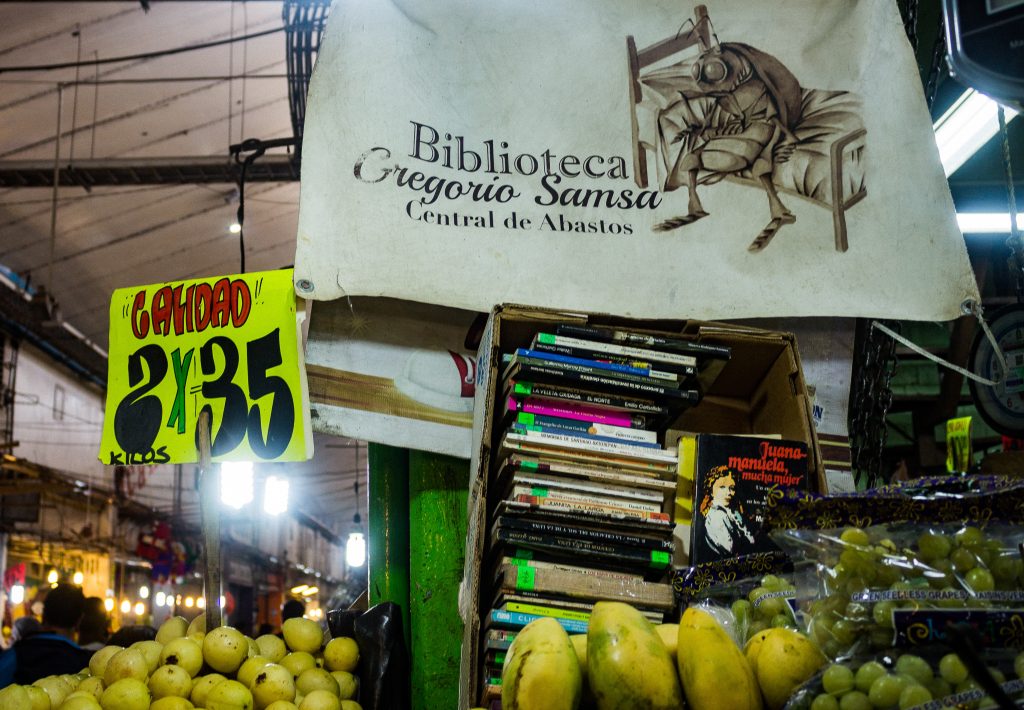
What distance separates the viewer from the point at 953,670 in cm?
145

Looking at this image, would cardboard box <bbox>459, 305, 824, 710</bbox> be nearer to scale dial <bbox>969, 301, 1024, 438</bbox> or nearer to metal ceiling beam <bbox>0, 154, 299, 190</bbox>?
scale dial <bbox>969, 301, 1024, 438</bbox>

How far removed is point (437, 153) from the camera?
9.64 feet

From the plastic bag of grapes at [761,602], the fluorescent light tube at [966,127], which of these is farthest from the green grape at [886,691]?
the fluorescent light tube at [966,127]

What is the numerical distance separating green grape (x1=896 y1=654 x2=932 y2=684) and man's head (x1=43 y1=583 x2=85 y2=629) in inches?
214

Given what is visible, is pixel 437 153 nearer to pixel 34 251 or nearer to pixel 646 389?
pixel 646 389

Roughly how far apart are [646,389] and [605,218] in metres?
0.59

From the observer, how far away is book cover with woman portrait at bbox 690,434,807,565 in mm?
2592

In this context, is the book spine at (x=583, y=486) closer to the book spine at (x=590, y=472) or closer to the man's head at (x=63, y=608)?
the book spine at (x=590, y=472)

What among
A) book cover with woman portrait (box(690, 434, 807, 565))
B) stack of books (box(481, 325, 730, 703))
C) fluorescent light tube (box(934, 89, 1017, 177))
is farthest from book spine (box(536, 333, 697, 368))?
fluorescent light tube (box(934, 89, 1017, 177))

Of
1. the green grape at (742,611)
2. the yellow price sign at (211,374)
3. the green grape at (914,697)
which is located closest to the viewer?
the green grape at (914,697)

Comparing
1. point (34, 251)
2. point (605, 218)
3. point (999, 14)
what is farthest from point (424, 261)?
point (34, 251)

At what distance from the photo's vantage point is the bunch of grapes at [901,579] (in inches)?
61.7

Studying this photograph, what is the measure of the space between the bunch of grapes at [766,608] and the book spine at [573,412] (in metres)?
0.69

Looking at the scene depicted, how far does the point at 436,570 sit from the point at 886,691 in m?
1.81
